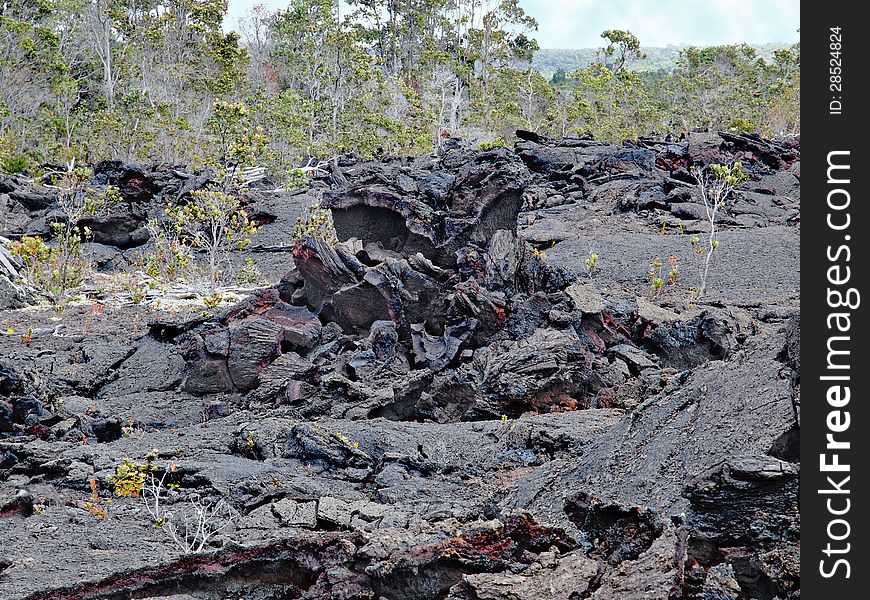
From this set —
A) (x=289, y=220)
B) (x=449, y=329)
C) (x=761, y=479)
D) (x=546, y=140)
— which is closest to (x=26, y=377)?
(x=449, y=329)

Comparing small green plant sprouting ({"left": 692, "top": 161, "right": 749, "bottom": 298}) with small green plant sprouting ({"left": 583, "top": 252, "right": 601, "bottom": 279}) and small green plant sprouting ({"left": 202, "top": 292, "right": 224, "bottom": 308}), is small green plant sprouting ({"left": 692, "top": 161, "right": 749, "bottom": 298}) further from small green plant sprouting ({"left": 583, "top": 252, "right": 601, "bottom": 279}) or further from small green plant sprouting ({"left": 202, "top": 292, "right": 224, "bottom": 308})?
small green plant sprouting ({"left": 202, "top": 292, "right": 224, "bottom": 308})

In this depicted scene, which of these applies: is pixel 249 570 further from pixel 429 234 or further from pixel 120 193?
pixel 120 193

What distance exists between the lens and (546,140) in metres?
23.0

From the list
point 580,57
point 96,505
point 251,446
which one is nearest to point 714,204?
point 251,446

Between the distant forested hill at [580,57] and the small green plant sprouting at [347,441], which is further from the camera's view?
the distant forested hill at [580,57]

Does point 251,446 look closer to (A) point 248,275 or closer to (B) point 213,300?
Result: (B) point 213,300

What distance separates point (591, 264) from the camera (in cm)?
1147

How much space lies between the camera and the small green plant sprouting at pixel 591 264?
37.7 feet

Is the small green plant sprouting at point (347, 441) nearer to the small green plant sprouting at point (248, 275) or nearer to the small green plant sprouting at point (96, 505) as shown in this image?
the small green plant sprouting at point (96, 505)

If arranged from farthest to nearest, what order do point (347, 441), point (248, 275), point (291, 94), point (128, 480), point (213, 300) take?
1. point (291, 94)
2. point (248, 275)
3. point (213, 300)
4. point (347, 441)
5. point (128, 480)

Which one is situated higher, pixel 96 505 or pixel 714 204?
pixel 714 204

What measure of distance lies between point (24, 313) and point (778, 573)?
1041 centimetres

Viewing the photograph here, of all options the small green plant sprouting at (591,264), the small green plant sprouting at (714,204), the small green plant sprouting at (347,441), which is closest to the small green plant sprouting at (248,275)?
the small green plant sprouting at (591,264)

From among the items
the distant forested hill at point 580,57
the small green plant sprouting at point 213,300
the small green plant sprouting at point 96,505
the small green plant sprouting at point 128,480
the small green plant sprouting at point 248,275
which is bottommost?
the small green plant sprouting at point 96,505
